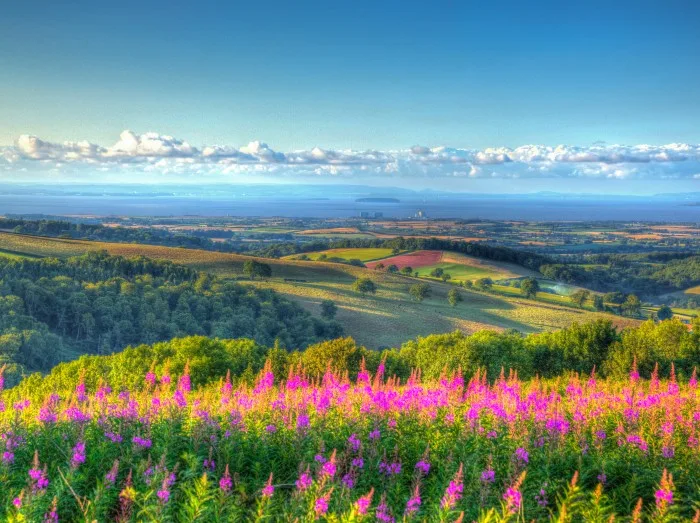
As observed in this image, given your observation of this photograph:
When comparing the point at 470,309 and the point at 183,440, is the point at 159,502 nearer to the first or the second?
the point at 183,440

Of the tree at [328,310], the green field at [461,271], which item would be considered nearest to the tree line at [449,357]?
the tree at [328,310]

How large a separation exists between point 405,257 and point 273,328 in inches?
2477

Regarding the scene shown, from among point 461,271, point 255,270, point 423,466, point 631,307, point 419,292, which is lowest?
point 631,307

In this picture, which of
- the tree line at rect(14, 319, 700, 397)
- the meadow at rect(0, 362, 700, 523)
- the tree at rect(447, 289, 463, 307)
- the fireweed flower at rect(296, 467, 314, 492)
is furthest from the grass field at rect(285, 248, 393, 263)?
the fireweed flower at rect(296, 467, 314, 492)

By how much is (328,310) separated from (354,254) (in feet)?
178

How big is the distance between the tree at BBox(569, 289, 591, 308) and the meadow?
82.9 metres

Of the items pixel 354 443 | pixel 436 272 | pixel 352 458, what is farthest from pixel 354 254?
pixel 354 443

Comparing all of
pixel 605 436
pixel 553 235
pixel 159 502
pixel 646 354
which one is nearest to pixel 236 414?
pixel 159 502

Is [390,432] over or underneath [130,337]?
over

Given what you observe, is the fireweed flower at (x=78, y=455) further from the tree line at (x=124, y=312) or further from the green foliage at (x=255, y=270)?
the green foliage at (x=255, y=270)

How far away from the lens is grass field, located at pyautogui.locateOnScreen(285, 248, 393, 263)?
11169 centimetres

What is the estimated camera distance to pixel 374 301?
73562mm

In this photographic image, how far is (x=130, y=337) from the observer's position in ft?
166

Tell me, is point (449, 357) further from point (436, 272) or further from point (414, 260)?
point (414, 260)
